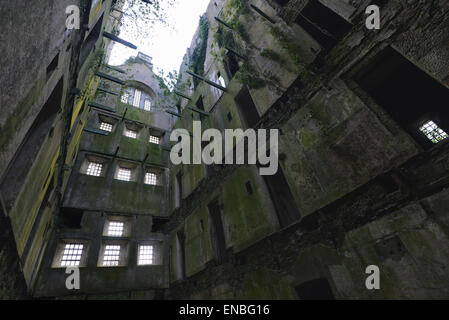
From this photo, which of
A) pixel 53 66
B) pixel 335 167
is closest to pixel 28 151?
pixel 53 66

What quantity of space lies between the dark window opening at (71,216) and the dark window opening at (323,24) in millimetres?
13468

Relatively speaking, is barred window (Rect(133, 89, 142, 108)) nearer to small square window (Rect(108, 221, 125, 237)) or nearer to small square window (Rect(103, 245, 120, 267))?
small square window (Rect(108, 221, 125, 237))

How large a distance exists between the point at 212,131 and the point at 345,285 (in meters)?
8.59

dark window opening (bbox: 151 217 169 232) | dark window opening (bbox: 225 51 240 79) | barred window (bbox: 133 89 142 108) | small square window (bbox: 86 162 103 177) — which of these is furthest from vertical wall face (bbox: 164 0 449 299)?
barred window (bbox: 133 89 142 108)

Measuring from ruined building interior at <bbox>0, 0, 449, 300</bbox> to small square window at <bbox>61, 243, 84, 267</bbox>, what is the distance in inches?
3.1

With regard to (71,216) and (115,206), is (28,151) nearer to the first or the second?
(115,206)

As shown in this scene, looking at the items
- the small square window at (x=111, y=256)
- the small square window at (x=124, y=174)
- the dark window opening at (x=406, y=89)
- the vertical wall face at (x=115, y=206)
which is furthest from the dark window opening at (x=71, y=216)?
the dark window opening at (x=406, y=89)

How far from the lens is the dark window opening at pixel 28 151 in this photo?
10.2 feet

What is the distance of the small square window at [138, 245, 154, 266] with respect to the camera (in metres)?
11.3

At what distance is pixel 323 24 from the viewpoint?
7117mm

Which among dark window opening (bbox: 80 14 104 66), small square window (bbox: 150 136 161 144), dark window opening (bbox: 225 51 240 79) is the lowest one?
dark window opening (bbox: 80 14 104 66)

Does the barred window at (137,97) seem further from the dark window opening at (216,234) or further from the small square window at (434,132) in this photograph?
the small square window at (434,132)

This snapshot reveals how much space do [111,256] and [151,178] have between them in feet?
17.8

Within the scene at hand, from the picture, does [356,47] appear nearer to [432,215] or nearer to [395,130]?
[395,130]
